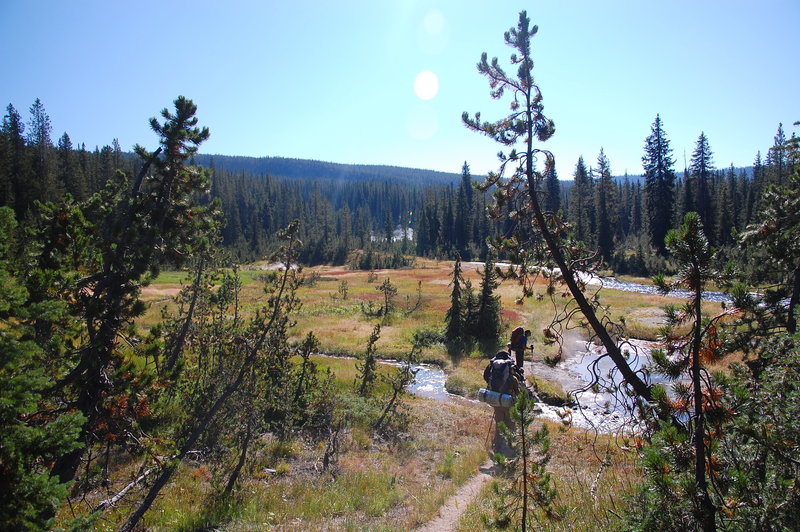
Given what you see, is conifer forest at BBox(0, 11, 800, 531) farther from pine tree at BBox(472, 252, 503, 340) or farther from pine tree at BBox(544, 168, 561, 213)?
pine tree at BBox(472, 252, 503, 340)

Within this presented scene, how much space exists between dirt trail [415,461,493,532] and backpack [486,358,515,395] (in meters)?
Answer: 1.65

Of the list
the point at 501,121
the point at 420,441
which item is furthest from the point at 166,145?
the point at 420,441

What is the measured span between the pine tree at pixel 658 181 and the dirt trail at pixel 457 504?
5012 centimetres

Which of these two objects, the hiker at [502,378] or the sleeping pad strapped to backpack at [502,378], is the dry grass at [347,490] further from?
the sleeping pad strapped to backpack at [502,378]

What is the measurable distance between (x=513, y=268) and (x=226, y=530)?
5.64 m

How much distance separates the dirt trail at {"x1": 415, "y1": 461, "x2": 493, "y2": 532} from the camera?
6.57 m

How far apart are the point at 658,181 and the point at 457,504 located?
57700mm

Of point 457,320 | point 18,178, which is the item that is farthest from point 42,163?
point 457,320

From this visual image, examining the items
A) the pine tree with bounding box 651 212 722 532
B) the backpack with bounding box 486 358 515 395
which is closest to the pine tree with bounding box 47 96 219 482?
the pine tree with bounding box 651 212 722 532

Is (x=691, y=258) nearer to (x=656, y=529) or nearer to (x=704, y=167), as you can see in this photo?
(x=656, y=529)

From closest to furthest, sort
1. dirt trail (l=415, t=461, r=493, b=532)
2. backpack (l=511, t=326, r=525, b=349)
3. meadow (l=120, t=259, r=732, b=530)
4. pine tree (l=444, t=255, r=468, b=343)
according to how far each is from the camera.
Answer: meadow (l=120, t=259, r=732, b=530), dirt trail (l=415, t=461, r=493, b=532), backpack (l=511, t=326, r=525, b=349), pine tree (l=444, t=255, r=468, b=343)

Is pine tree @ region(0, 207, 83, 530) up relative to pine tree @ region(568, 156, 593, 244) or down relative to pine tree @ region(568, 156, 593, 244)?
down

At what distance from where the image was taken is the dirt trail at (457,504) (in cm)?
657

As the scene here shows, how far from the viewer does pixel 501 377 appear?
913 centimetres
